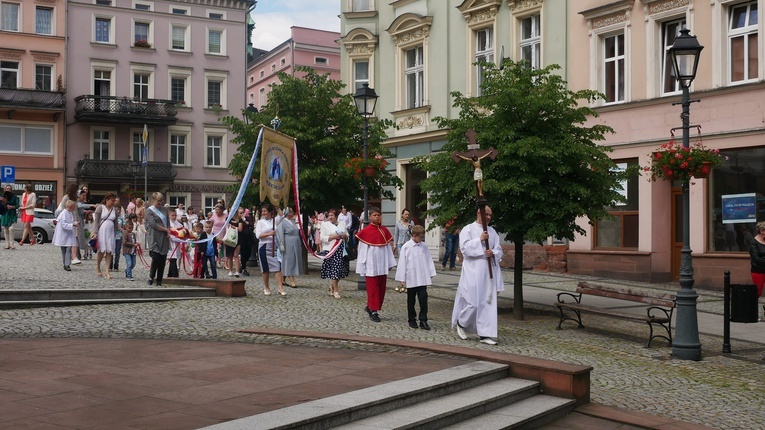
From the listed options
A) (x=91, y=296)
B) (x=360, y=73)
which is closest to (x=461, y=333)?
(x=91, y=296)

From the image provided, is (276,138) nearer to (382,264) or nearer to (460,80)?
(382,264)

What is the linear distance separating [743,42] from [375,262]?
37.5 ft

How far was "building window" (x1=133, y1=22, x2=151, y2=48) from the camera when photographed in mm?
54188

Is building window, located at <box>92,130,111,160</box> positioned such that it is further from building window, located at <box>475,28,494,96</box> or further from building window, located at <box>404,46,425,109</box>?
building window, located at <box>475,28,494,96</box>

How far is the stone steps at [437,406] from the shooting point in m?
6.74

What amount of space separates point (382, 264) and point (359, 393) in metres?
6.46

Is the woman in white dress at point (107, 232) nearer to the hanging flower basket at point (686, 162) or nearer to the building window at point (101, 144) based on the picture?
the hanging flower basket at point (686, 162)

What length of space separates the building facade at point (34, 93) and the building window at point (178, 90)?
6.69m

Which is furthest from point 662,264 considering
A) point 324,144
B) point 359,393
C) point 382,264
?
point 359,393

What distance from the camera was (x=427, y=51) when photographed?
2939 cm

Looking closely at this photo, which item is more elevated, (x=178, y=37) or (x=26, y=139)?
(x=178, y=37)

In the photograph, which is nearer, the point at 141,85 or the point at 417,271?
the point at 417,271

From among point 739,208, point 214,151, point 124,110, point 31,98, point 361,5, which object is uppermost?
point 361,5

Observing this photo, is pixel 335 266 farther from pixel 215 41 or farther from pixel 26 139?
pixel 215 41
